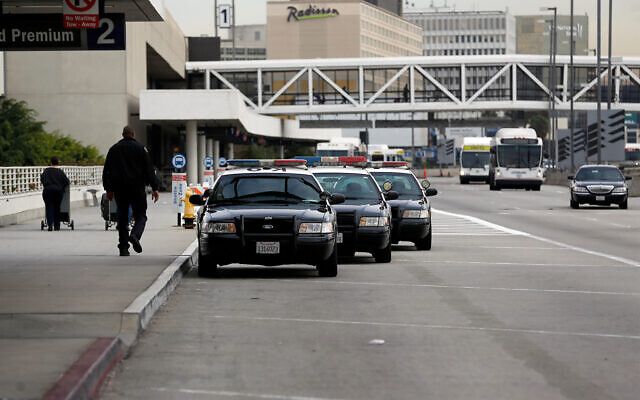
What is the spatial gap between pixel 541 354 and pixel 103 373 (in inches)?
137

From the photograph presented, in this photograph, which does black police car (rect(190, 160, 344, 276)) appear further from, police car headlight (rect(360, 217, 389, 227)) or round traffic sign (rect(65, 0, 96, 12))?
round traffic sign (rect(65, 0, 96, 12))

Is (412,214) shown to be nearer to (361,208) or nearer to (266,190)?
(361,208)

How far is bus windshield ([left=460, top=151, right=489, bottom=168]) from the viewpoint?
294 ft

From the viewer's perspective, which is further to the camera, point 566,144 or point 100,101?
point 566,144

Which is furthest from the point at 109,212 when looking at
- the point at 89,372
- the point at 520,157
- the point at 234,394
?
the point at 520,157

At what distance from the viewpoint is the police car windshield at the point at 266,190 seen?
17.4 m

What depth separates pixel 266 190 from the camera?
17.8 metres

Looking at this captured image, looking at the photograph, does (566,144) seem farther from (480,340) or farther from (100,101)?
(480,340)

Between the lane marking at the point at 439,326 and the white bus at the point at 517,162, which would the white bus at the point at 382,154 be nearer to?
the white bus at the point at 517,162

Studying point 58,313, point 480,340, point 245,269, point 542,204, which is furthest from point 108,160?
point 542,204

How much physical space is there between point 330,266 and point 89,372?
8.78 m

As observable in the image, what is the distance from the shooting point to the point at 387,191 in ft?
74.7

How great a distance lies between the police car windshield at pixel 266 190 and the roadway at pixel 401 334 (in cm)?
105

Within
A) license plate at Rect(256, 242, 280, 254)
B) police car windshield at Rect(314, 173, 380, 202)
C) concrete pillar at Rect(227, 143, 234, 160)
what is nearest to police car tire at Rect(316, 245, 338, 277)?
license plate at Rect(256, 242, 280, 254)
